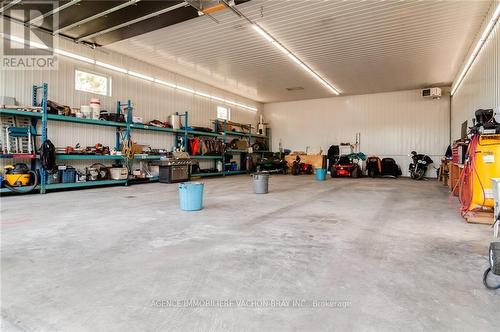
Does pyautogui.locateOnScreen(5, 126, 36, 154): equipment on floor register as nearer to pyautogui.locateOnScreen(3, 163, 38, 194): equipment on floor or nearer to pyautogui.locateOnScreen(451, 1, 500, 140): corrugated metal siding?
pyautogui.locateOnScreen(3, 163, 38, 194): equipment on floor

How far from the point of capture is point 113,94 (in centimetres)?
845

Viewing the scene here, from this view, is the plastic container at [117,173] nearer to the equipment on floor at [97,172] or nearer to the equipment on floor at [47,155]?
the equipment on floor at [97,172]

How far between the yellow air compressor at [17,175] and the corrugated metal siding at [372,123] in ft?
38.6

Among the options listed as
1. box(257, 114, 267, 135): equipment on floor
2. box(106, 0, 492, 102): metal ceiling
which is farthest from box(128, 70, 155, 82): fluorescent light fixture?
box(257, 114, 267, 135): equipment on floor

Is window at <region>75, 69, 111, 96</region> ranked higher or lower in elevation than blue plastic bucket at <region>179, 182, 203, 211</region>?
higher

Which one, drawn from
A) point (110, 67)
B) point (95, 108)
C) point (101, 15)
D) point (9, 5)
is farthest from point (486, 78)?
point (9, 5)

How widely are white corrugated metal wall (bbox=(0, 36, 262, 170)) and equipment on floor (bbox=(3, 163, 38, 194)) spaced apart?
1096mm

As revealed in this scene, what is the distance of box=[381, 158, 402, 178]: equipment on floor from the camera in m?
12.1

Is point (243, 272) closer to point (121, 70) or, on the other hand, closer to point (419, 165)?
point (121, 70)

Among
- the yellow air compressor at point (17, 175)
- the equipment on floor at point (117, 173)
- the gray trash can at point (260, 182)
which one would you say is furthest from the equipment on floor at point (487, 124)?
the yellow air compressor at point (17, 175)

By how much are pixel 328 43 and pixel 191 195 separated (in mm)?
5640

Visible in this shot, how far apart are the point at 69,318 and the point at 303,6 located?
20.1ft

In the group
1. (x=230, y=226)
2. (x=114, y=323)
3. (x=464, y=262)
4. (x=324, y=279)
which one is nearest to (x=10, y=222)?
(x=230, y=226)

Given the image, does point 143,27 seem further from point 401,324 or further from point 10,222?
point 401,324
